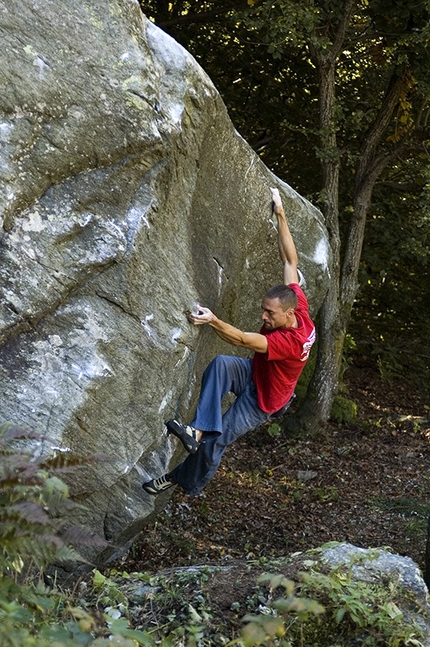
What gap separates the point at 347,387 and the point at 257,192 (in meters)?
6.53

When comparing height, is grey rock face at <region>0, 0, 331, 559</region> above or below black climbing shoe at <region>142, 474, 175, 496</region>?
above

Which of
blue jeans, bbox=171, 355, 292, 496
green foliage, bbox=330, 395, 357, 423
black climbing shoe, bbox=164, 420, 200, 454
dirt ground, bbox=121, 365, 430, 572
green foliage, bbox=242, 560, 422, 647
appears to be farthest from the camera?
green foliage, bbox=330, 395, 357, 423

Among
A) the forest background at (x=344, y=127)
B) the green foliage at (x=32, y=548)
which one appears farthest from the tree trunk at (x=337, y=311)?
the green foliage at (x=32, y=548)

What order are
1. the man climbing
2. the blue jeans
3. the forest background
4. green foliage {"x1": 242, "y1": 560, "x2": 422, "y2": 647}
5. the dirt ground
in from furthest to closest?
the forest background → the dirt ground → the blue jeans → the man climbing → green foliage {"x1": 242, "y1": 560, "x2": 422, "y2": 647}

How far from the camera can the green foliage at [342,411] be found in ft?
37.8

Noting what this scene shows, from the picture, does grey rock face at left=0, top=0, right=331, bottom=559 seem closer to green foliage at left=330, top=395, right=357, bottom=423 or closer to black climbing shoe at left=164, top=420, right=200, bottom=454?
black climbing shoe at left=164, top=420, right=200, bottom=454

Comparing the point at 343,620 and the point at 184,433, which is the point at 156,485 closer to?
the point at 184,433

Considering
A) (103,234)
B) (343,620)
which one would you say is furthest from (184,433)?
(343,620)

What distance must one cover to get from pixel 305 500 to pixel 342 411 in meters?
2.62

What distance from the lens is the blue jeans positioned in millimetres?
Result: 6316

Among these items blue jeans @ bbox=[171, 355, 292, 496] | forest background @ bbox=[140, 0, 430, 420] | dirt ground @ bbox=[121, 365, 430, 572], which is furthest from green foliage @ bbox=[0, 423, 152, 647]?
forest background @ bbox=[140, 0, 430, 420]

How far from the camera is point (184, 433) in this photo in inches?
239

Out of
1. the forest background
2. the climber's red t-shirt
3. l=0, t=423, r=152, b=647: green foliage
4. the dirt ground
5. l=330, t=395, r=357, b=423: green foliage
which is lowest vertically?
the dirt ground

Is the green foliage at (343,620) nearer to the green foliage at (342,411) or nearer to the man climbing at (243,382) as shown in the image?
the man climbing at (243,382)
